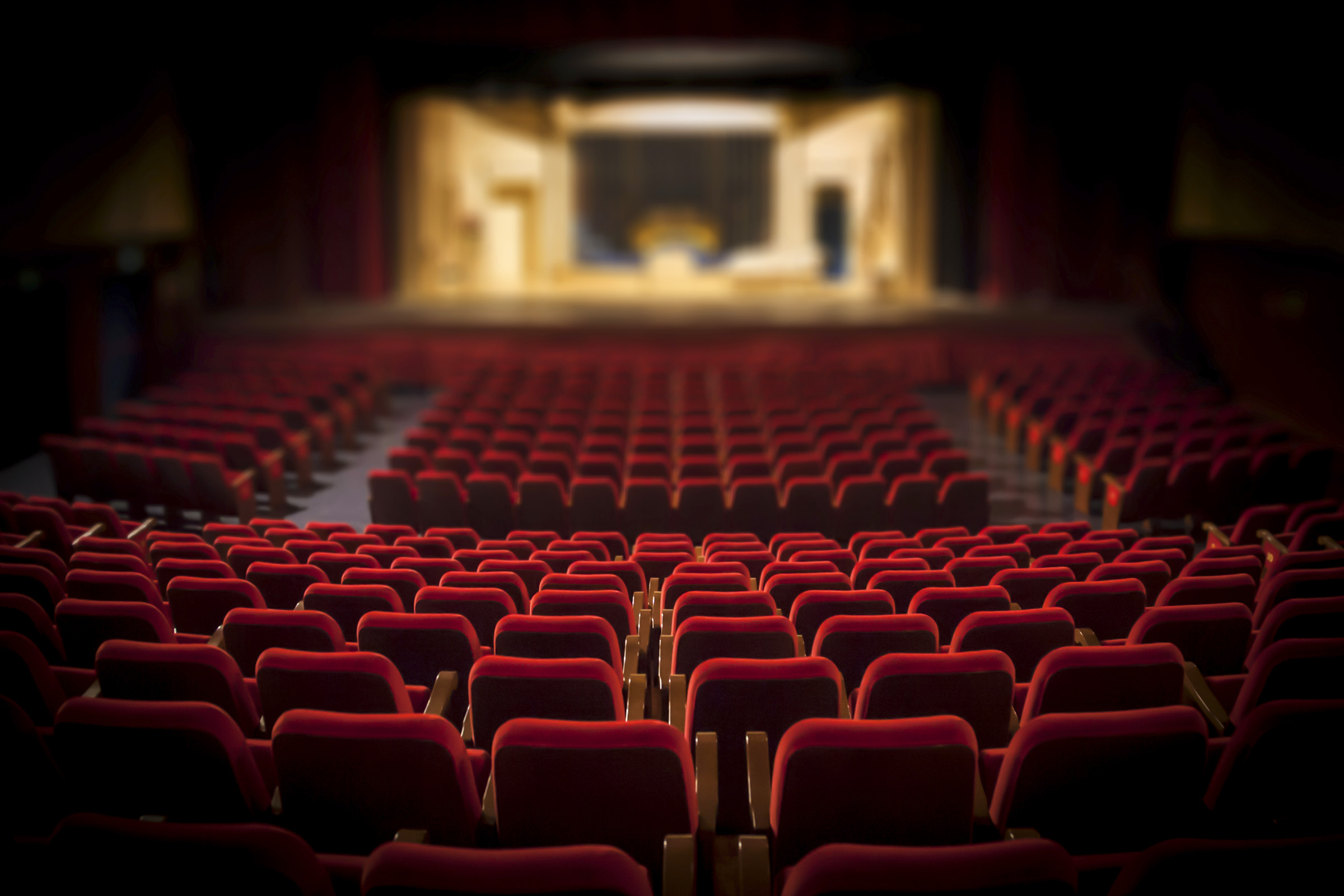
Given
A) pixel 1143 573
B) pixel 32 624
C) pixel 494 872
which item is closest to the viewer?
pixel 494 872

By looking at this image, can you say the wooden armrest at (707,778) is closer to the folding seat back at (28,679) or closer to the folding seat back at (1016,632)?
the folding seat back at (1016,632)

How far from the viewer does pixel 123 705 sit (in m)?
2.00

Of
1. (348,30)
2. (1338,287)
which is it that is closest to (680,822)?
Result: (1338,287)

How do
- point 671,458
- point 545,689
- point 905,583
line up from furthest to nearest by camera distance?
1. point 671,458
2. point 905,583
3. point 545,689

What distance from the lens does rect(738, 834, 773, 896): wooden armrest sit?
1.87 meters

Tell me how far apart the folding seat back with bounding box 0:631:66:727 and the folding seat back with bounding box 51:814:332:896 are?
1.30 meters

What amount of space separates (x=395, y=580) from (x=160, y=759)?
161cm

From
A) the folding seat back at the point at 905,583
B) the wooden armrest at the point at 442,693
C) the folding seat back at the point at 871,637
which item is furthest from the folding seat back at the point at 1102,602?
the wooden armrest at the point at 442,693

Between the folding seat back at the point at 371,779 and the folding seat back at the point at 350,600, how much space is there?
131 centimetres

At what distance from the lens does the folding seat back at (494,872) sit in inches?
54.4

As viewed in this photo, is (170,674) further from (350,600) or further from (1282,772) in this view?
(1282,772)

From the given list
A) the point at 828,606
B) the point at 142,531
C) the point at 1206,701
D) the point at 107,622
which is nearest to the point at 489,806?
the point at 828,606

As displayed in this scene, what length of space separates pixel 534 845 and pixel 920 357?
10520mm

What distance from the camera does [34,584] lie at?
11.2ft
